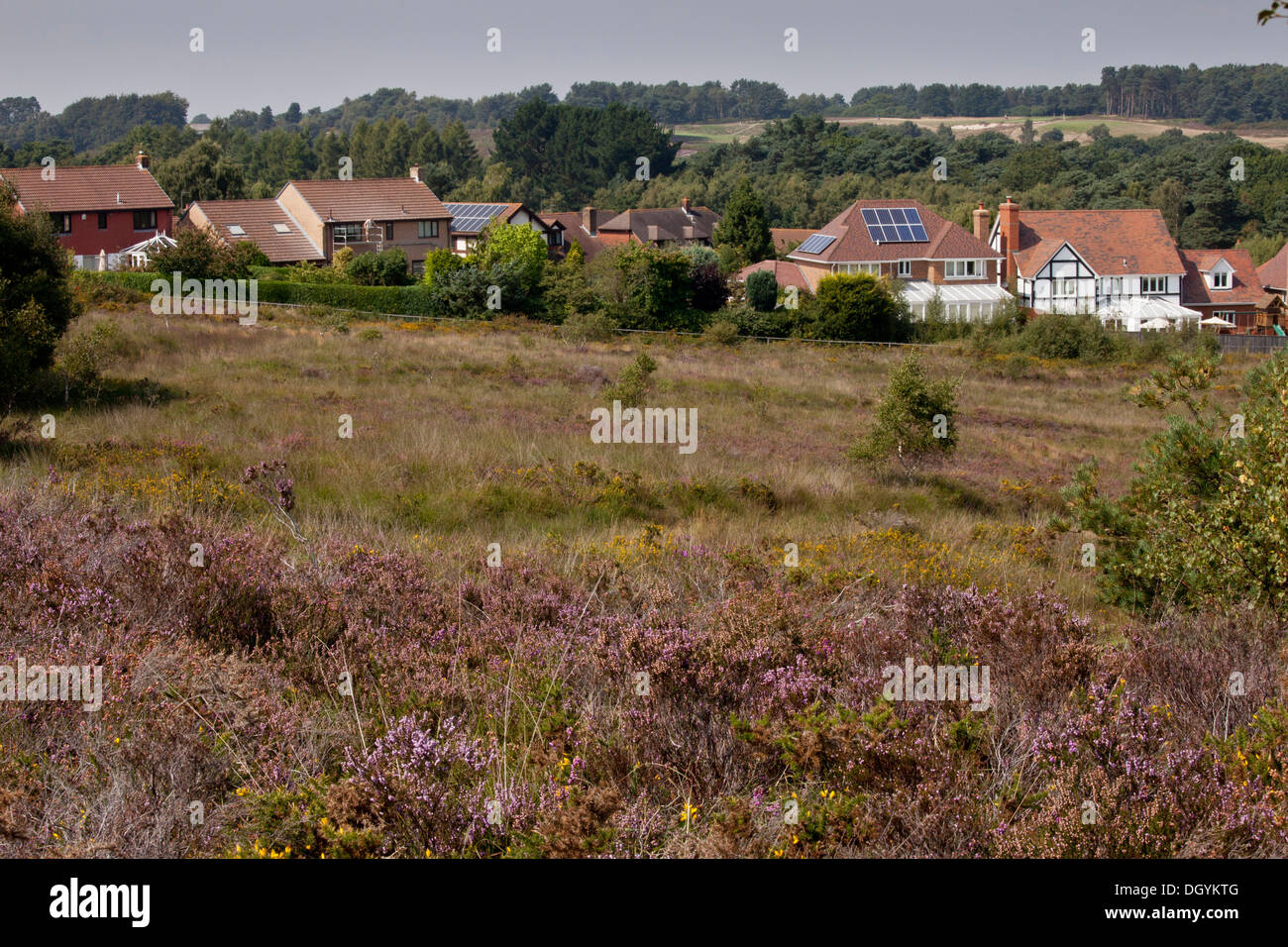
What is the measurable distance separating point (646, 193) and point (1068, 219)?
48.4 meters

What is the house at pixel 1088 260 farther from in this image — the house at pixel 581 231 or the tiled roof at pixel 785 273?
A: the house at pixel 581 231

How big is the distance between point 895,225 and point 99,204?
48.5m

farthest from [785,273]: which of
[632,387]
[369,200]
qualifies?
[632,387]

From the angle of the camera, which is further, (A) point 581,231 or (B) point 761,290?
(A) point 581,231

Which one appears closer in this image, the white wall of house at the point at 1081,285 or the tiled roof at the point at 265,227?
the tiled roof at the point at 265,227

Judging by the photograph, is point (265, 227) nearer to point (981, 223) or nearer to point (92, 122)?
point (981, 223)

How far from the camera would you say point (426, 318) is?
46594 millimetres

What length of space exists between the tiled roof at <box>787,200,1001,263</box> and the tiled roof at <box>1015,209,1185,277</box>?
180 inches

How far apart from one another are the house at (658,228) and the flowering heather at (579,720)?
78944 millimetres

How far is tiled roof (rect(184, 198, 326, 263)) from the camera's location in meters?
58.1

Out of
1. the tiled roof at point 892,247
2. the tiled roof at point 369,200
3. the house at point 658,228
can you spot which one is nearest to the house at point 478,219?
the tiled roof at point 369,200

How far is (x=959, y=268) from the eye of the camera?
6650 centimetres

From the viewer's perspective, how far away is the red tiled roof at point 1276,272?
238 ft
